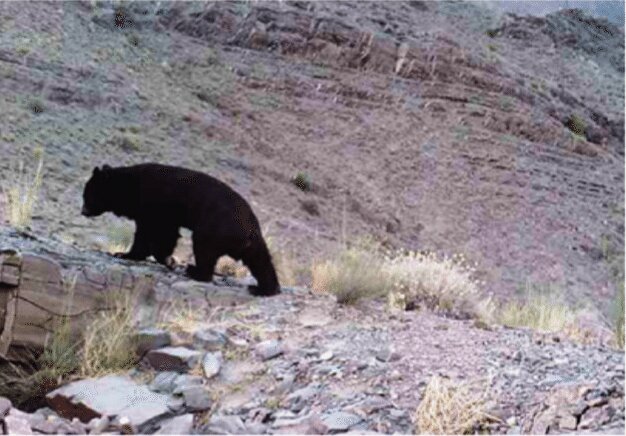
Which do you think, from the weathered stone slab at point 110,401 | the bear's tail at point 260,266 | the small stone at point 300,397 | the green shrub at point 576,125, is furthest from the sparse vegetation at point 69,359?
the green shrub at point 576,125

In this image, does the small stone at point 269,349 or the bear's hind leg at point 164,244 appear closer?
the small stone at point 269,349

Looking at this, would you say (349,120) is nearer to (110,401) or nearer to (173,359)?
(173,359)

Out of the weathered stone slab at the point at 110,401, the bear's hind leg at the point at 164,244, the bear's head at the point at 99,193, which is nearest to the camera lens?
the weathered stone slab at the point at 110,401

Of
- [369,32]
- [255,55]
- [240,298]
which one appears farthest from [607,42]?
[240,298]

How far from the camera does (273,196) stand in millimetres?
22000

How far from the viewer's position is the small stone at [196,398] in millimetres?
7168

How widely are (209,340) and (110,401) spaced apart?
1.35m

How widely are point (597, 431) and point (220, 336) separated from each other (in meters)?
3.58

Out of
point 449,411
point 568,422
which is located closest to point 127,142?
point 449,411

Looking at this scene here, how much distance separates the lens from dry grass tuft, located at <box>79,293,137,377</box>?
8047 millimetres

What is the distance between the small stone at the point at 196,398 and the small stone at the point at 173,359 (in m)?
0.60

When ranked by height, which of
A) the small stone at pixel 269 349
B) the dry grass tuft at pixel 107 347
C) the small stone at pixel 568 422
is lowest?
the dry grass tuft at pixel 107 347

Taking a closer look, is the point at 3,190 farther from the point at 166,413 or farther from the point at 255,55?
the point at 255,55

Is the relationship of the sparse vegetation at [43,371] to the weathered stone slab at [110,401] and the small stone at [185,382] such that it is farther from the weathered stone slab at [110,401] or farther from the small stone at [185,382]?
the small stone at [185,382]
